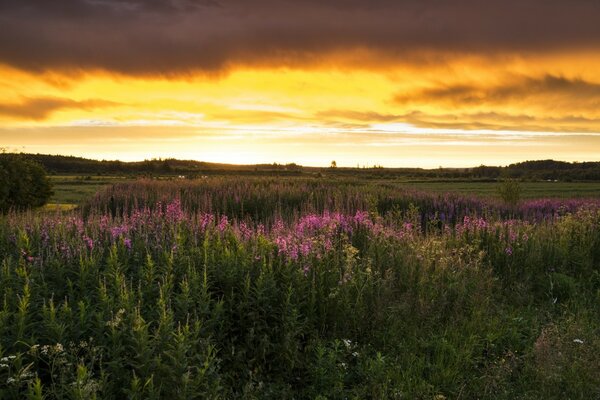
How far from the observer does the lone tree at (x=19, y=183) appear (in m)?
26.1

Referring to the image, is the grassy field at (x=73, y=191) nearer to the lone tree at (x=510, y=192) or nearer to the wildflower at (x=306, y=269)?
the wildflower at (x=306, y=269)

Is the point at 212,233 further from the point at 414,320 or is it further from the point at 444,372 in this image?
the point at 444,372

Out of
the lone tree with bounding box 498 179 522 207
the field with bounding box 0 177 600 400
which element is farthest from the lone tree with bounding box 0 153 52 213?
the lone tree with bounding box 498 179 522 207

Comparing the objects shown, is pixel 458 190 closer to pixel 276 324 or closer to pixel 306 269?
pixel 306 269

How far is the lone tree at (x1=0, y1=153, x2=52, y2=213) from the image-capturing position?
85.5 ft

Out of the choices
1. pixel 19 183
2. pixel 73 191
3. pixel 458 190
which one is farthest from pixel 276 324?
pixel 458 190

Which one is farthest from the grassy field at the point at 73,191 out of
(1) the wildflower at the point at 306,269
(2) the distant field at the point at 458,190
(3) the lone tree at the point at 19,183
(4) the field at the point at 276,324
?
(1) the wildflower at the point at 306,269

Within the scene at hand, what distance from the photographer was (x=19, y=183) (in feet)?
90.8

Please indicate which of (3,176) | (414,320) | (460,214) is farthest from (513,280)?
(3,176)

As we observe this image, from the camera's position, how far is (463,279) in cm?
803

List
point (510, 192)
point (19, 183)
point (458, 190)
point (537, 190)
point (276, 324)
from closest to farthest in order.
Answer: point (276, 324)
point (19, 183)
point (510, 192)
point (458, 190)
point (537, 190)

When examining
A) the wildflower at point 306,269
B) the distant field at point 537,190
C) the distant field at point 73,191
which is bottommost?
the distant field at point 73,191

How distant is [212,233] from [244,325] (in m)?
3.27

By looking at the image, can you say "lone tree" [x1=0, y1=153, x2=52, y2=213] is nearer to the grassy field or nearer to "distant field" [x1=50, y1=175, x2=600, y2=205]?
the grassy field
